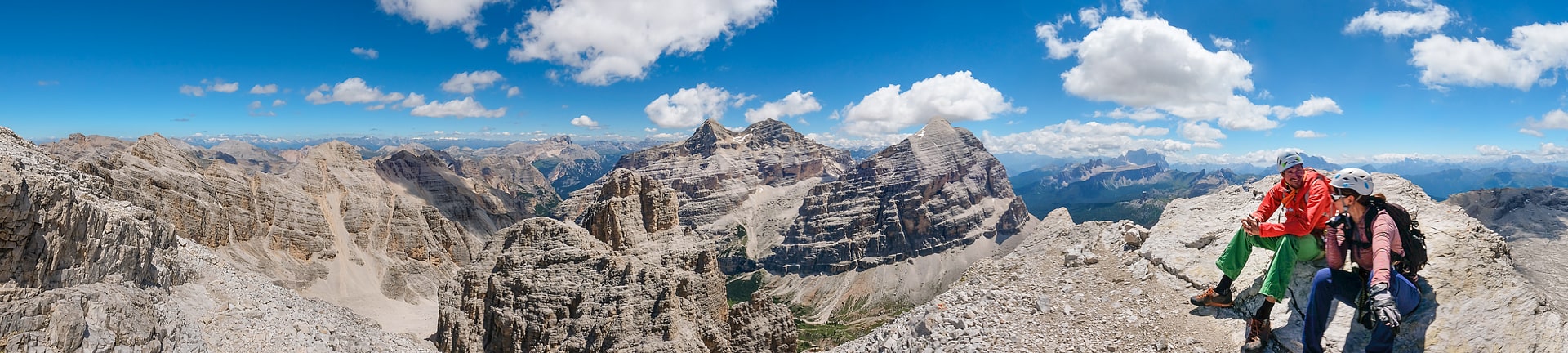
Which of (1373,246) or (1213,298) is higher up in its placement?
(1373,246)

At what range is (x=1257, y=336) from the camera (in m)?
10.4

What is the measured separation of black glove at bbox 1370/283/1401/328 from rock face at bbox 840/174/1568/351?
1288 mm

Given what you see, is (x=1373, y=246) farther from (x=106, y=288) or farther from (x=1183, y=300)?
(x=106, y=288)

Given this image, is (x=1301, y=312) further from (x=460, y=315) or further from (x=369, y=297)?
(x=369, y=297)

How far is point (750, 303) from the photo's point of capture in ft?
156

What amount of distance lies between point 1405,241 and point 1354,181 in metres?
1.20

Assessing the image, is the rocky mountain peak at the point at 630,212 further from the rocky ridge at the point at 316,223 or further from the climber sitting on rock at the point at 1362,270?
Answer: the climber sitting on rock at the point at 1362,270

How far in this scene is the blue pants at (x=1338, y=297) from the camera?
30.2 ft

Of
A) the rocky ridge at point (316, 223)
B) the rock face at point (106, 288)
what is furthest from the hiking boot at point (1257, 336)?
the rocky ridge at point (316, 223)

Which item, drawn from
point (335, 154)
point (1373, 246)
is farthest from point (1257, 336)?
point (335, 154)

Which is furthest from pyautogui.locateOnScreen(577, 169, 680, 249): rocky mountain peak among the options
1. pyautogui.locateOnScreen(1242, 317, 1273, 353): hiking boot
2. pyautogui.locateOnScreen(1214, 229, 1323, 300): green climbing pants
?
pyautogui.locateOnScreen(1242, 317, 1273, 353): hiking boot

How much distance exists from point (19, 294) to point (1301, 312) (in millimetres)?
33457

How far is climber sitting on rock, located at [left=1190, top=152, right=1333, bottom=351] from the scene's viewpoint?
412 inches

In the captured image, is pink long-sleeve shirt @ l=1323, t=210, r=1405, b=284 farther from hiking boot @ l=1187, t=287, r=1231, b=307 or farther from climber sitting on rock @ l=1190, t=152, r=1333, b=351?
hiking boot @ l=1187, t=287, r=1231, b=307
